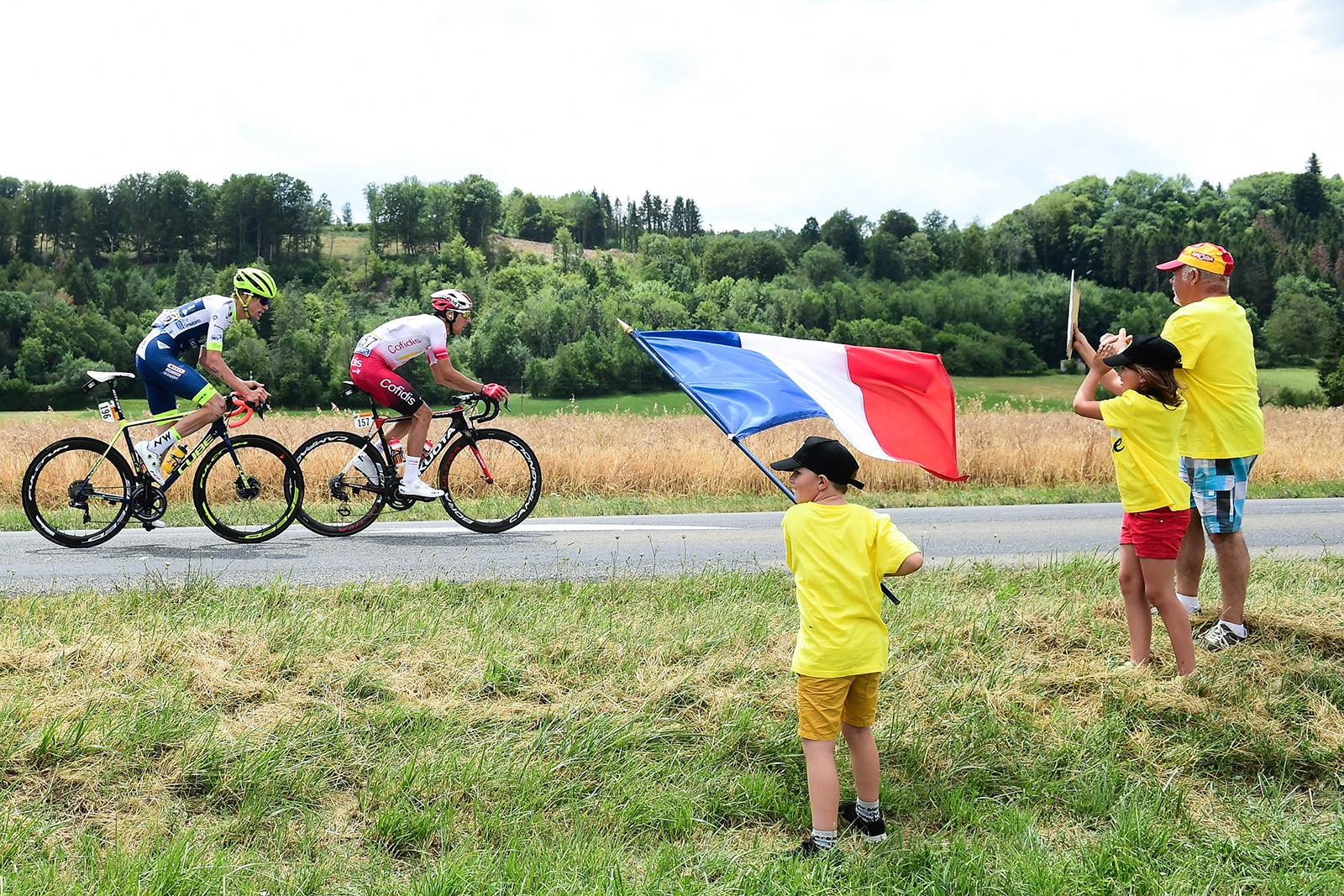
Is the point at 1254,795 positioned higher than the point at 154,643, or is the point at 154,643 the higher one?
the point at 154,643

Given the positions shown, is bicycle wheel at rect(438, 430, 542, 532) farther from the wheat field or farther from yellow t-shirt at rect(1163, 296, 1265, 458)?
yellow t-shirt at rect(1163, 296, 1265, 458)

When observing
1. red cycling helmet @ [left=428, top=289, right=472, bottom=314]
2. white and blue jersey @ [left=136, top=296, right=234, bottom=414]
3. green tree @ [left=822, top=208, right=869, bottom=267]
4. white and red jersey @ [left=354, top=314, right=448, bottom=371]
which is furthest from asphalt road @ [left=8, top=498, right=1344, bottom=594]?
green tree @ [left=822, top=208, right=869, bottom=267]

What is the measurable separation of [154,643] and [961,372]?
10391cm

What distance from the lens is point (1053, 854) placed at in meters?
3.78

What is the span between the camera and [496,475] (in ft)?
36.0

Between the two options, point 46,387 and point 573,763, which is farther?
point 46,387

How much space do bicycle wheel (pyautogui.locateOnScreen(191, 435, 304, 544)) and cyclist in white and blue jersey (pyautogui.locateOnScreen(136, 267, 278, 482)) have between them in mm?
320

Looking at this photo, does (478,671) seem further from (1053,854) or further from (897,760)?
(1053,854)

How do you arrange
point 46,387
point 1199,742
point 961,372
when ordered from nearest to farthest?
point 1199,742 < point 46,387 < point 961,372

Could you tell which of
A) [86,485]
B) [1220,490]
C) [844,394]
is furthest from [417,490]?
[1220,490]

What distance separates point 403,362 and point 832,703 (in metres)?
6.81

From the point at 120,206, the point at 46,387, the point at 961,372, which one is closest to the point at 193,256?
the point at 120,206

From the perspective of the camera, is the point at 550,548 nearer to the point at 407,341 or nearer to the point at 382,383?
the point at 382,383

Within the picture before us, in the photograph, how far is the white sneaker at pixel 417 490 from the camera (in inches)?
371
